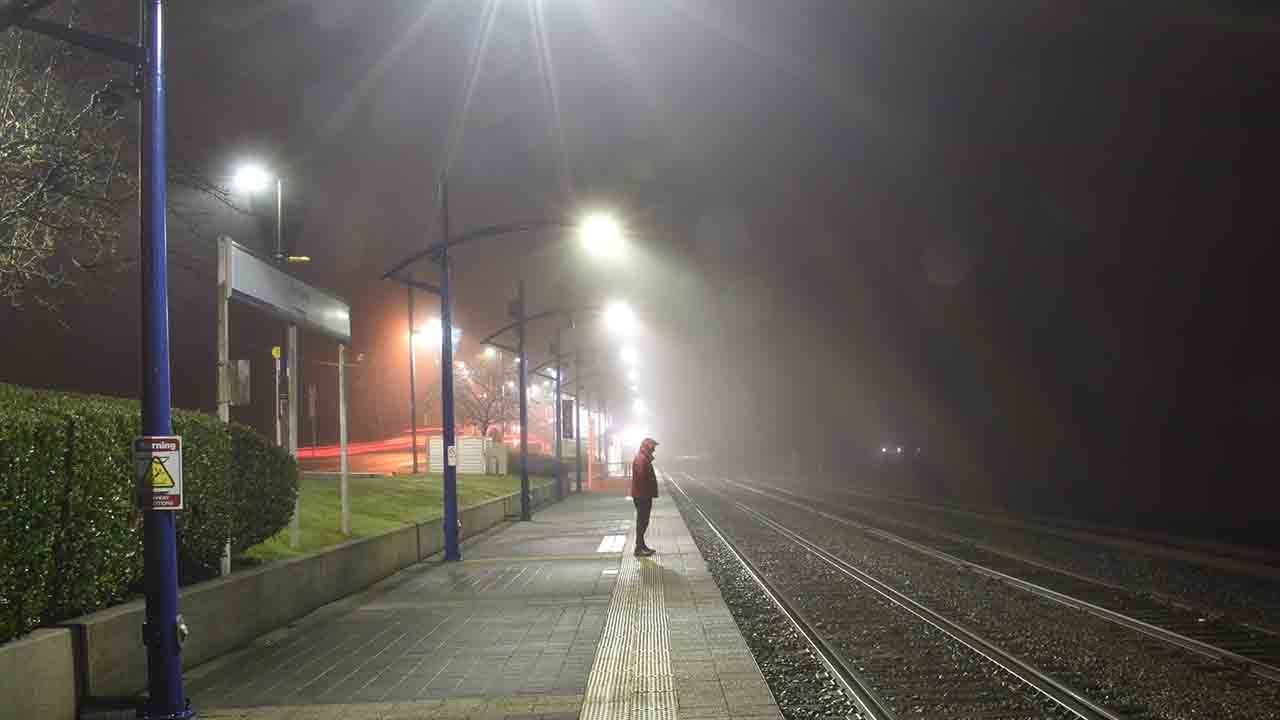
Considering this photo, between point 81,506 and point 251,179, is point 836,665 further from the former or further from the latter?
point 251,179

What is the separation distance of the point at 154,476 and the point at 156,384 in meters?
0.68

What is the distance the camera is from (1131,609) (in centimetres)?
1416

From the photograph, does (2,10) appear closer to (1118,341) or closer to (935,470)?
(1118,341)

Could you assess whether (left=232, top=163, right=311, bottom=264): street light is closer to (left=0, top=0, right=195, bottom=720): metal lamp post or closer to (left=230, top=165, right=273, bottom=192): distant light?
(left=230, top=165, right=273, bottom=192): distant light

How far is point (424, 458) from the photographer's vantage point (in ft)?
206

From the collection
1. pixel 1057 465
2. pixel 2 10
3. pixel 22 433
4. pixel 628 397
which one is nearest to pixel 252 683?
pixel 22 433

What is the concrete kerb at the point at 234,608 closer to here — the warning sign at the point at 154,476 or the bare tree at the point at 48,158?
the warning sign at the point at 154,476

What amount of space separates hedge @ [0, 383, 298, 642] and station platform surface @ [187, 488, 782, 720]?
1.22 meters

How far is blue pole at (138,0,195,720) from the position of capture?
26.9 ft

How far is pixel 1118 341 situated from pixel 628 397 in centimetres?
6083

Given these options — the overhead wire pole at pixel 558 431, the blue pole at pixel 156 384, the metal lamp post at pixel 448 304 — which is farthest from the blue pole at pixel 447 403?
the overhead wire pole at pixel 558 431

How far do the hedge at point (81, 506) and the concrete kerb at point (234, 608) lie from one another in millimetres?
280

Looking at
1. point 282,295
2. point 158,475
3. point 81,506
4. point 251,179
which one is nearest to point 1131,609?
point 282,295

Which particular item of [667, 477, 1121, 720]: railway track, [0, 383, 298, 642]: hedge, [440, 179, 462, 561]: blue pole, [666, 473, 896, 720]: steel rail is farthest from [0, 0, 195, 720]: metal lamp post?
[440, 179, 462, 561]: blue pole
